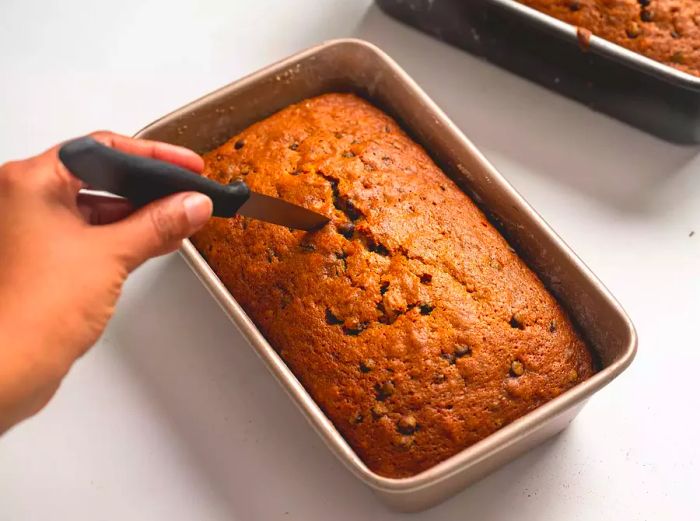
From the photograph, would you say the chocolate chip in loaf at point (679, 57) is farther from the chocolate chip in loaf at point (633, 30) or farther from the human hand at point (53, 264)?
the human hand at point (53, 264)

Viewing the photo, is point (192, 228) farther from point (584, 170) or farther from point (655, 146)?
point (655, 146)

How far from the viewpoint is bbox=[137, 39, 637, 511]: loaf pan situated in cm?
126

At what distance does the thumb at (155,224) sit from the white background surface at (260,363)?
22.5 inches

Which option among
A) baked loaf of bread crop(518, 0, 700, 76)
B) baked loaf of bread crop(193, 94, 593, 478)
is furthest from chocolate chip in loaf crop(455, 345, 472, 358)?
baked loaf of bread crop(518, 0, 700, 76)

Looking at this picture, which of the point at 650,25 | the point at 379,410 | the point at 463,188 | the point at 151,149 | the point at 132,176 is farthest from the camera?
the point at 650,25

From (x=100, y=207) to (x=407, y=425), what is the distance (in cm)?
63

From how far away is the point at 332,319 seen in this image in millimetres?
1417

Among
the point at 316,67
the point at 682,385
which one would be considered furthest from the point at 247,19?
the point at 682,385

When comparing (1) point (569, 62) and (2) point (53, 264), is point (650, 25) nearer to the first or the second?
(1) point (569, 62)

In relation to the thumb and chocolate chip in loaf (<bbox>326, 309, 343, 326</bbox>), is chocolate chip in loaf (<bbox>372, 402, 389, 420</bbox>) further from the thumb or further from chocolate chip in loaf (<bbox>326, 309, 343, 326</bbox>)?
the thumb

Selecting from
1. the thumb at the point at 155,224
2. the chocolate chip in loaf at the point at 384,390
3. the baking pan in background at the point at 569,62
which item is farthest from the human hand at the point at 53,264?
the baking pan in background at the point at 569,62

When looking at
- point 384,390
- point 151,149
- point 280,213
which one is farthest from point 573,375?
point 151,149

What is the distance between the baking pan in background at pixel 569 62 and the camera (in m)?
1.61

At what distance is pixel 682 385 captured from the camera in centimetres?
159
